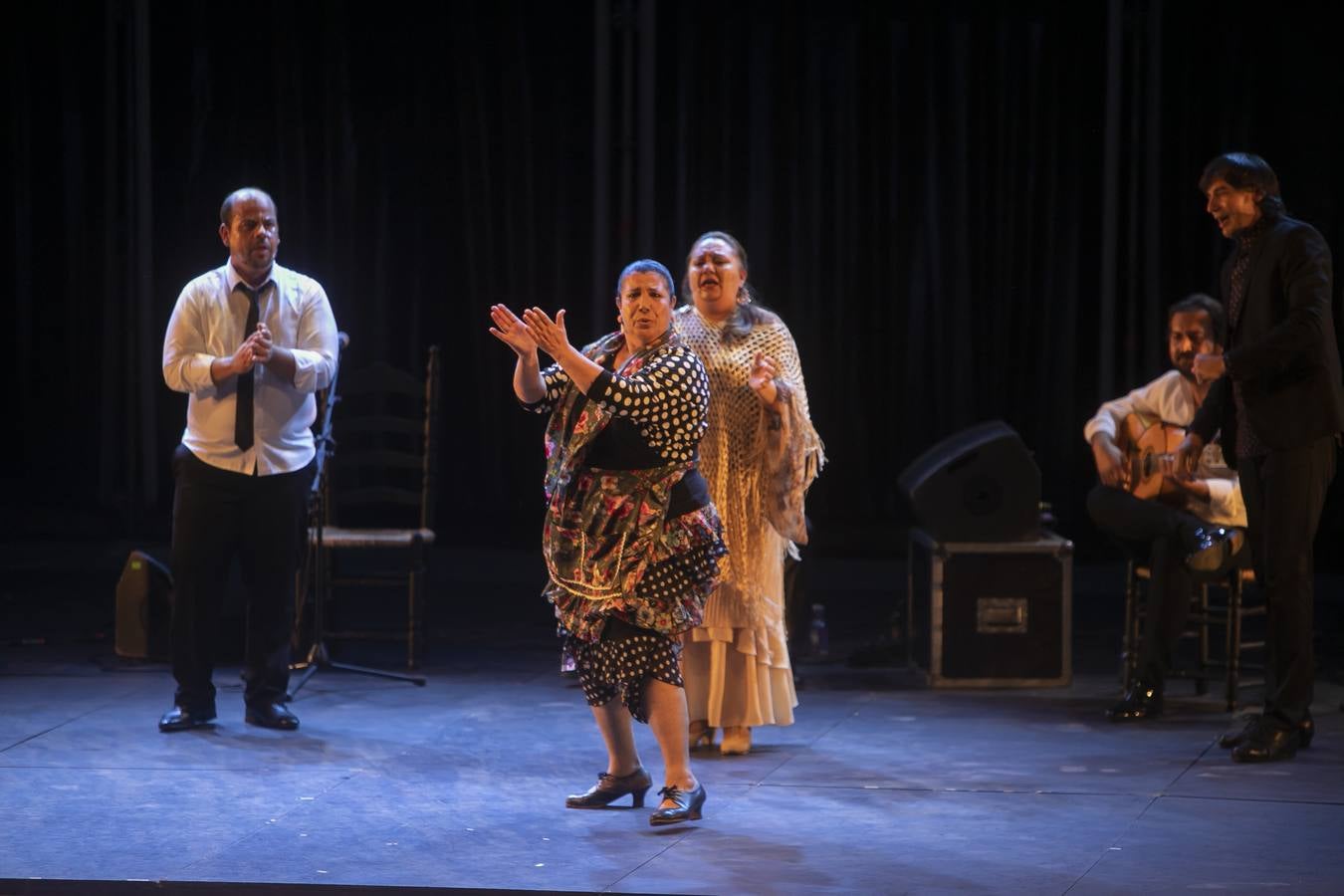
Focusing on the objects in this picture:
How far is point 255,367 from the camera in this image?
5.38m

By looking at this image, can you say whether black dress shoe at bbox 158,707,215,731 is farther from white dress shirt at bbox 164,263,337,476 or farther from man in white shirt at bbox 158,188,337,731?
white dress shirt at bbox 164,263,337,476

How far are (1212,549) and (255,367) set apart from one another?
2935 millimetres

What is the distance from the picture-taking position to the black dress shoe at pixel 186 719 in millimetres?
5328

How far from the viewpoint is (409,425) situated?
6.96 m

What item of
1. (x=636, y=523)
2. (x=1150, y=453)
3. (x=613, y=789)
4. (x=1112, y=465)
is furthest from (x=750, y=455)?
(x=1150, y=453)

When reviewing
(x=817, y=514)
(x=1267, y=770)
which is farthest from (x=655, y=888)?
(x=817, y=514)

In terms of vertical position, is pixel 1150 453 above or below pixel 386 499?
above

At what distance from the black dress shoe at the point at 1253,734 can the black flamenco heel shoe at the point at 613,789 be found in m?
1.70

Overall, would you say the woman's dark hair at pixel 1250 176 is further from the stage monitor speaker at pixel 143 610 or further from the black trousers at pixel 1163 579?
the stage monitor speaker at pixel 143 610

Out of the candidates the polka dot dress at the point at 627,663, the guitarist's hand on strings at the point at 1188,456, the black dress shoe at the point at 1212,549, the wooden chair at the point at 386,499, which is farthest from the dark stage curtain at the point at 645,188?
the polka dot dress at the point at 627,663

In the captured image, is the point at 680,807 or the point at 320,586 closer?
the point at 680,807

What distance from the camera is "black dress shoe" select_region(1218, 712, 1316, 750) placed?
498 centimetres

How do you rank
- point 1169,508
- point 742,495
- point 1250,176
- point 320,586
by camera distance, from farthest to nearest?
point 320,586, point 1169,508, point 742,495, point 1250,176

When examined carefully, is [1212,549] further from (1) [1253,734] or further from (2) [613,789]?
(2) [613,789]
